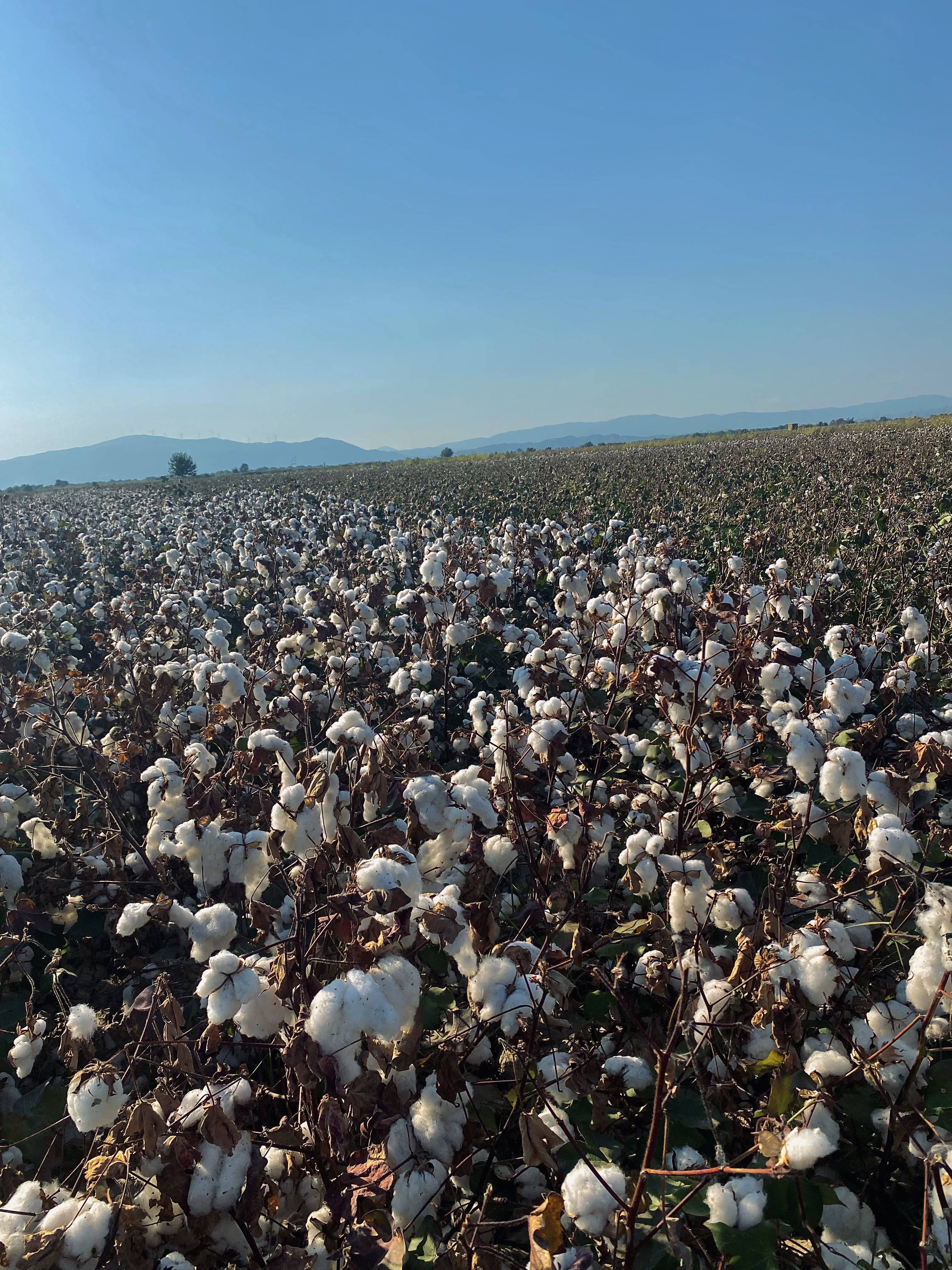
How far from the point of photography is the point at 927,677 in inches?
262

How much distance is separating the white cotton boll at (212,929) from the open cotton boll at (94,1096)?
42cm

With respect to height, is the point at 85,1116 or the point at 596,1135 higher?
the point at 85,1116

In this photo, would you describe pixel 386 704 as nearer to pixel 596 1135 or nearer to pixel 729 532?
pixel 596 1135

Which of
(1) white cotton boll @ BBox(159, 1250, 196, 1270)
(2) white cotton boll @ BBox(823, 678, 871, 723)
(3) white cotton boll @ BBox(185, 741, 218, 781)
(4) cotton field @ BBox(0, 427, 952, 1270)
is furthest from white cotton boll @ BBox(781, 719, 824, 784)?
(3) white cotton boll @ BBox(185, 741, 218, 781)

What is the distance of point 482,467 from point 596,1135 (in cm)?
4827

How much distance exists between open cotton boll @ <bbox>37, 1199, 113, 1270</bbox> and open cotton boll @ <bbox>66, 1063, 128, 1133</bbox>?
0.20m

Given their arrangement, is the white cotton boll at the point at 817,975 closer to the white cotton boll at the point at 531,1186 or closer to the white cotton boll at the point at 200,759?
the white cotton boll at the point at 531,1186

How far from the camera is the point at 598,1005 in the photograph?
3.13 meters

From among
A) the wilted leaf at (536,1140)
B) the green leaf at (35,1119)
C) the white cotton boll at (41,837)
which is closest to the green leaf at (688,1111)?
the wilted leaf at (536,1140)

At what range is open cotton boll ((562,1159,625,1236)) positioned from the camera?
1846 millimetres

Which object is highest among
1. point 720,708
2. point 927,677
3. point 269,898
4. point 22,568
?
point 22,568

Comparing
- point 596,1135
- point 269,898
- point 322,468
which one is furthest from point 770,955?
point 322,468

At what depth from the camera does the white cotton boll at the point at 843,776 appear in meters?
3.01

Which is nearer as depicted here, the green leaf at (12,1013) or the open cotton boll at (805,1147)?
the open cotton boll at (805,1147)
